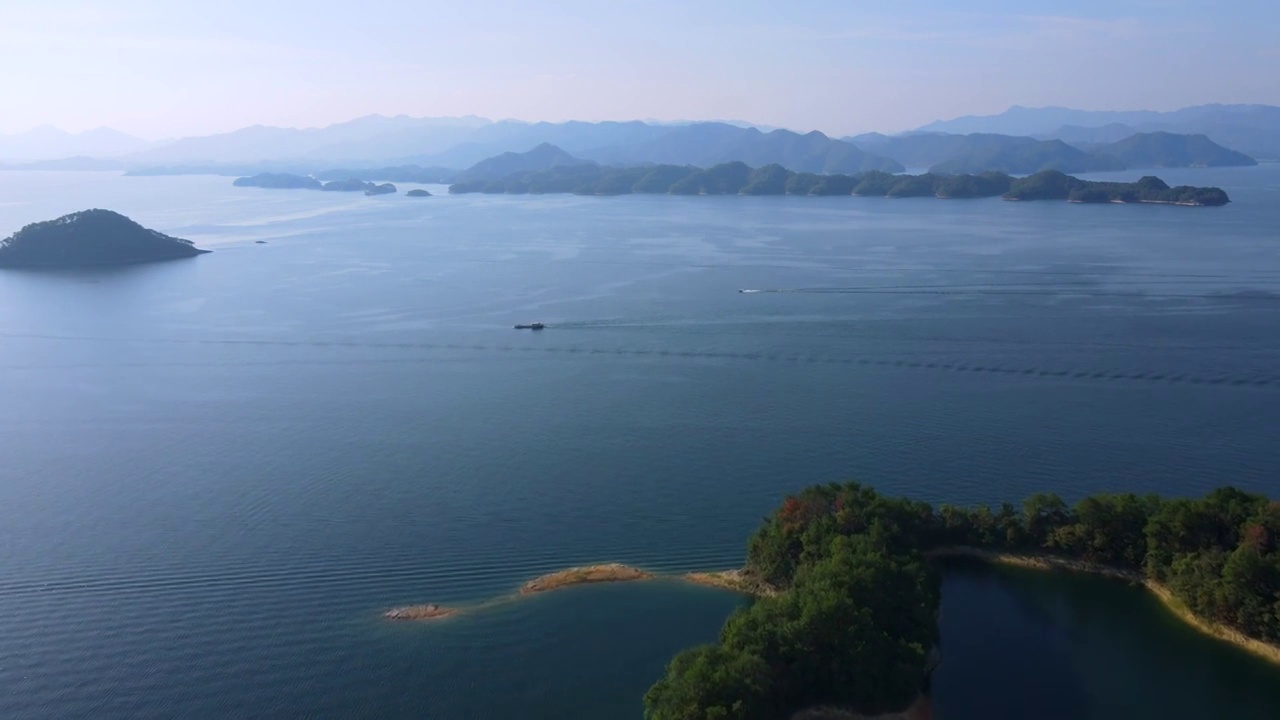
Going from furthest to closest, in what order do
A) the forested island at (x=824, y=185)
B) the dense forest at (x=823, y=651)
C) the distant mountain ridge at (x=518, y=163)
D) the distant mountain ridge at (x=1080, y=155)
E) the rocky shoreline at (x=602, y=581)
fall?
the distant mountain ridge at (x=518, y=163), the distant mountain ridge at (x=1080, y=155), the forested island at (x=824, y=185), the rocky shoreline at (x=602, y=581), the dense forest at (x=823, y=651)

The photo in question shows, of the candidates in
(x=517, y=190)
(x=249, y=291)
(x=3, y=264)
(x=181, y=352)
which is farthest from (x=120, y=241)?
(x=517, y=190)

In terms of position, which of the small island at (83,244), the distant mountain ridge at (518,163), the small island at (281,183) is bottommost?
the small island at (83,244)

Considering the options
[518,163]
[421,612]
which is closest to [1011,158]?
[518,163]

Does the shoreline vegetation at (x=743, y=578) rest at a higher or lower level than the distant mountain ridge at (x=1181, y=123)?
lower

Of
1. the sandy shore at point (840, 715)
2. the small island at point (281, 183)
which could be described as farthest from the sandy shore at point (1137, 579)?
the small island at point (281, 183)

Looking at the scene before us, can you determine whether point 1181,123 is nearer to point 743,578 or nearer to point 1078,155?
point 1078,155

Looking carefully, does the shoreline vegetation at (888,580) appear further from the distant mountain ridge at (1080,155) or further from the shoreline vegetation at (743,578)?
the distant mountain ridge at (1080,155)

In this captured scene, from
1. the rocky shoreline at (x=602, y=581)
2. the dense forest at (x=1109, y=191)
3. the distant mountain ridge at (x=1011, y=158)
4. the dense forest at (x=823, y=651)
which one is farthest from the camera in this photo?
the distant mountain ridge at (x=1011, y=158)
